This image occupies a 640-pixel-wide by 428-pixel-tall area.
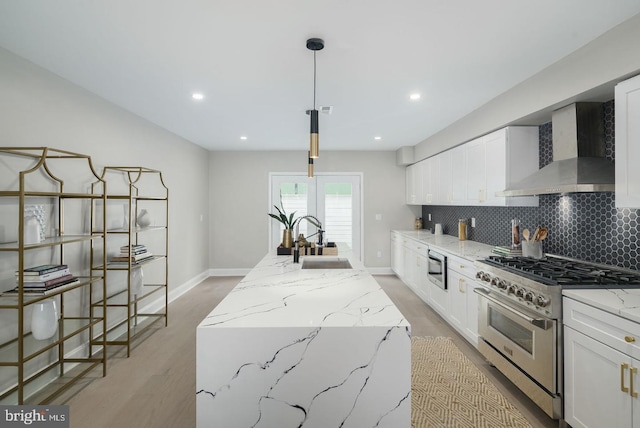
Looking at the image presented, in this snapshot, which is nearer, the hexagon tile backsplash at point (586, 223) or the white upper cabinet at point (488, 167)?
the hexagon tile backsplash at point (586, 223)

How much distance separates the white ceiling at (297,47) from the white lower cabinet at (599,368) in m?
1.66

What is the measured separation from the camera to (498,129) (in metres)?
3.40

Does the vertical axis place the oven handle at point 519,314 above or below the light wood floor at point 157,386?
above

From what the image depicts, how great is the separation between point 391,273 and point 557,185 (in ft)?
14.0

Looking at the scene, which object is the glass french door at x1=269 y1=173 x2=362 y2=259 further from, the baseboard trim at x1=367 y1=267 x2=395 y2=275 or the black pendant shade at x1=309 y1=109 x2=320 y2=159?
the black pendant shade at x1=309 y1=109 x2=320 y2=159

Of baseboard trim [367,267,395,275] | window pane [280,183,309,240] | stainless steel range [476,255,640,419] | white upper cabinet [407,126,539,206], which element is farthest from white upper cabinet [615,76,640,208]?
window pane [280,183,309,240]

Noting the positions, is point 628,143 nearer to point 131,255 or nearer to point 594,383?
point 594,383

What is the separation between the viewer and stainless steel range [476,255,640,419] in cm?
206

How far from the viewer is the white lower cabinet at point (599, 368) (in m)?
1.60

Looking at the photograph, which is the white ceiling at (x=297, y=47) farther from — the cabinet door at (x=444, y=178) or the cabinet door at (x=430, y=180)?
the cabinet door at (x=430, y=180)

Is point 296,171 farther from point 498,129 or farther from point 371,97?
point 498,129

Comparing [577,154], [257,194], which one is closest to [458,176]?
[577,154]

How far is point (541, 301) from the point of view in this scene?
6.97ft

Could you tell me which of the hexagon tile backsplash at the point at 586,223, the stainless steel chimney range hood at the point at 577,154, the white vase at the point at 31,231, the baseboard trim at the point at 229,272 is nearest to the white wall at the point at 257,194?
the baseboard trim at the point at 229,272
